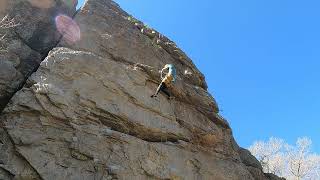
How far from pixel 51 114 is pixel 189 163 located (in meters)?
6.01

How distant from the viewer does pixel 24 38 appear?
686 inches

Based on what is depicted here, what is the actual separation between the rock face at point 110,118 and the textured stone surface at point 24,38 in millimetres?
228

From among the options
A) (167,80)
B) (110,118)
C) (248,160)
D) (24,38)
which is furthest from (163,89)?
(248,160)

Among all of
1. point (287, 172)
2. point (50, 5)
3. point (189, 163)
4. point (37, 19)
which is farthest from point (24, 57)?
point (287, 172)

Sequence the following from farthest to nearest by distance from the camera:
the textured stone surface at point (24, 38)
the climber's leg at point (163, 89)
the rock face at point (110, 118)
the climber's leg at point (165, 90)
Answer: the climber's leg at point (165, 90)
the climber's leg at point (163, 89)
the textured stone surface at point (24, 38)
the rock face at point (110, 118)

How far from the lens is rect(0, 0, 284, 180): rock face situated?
13.3m

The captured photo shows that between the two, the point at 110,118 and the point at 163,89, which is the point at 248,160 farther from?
the point at 110,118

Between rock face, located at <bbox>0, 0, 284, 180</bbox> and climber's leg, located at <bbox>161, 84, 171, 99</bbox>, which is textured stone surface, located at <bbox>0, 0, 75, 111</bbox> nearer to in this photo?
rock face, located at <bbox>0, 0, 284, 180</bbox>

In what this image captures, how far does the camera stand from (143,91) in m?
17.0

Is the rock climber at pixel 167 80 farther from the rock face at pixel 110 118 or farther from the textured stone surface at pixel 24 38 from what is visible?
the textured stone surface at pixel 24 38

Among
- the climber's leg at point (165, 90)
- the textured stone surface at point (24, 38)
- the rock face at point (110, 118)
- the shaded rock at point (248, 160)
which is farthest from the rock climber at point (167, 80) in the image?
the shaded rock at point (248, 160)

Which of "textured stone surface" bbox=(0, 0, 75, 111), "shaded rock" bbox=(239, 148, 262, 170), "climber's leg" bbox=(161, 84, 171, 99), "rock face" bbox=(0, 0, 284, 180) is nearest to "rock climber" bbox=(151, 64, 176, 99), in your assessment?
"climber's leg" bbox=(161, 84, 171, 99)

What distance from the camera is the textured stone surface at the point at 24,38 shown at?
14.9m

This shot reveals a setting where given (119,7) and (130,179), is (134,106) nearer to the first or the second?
(130,179)
